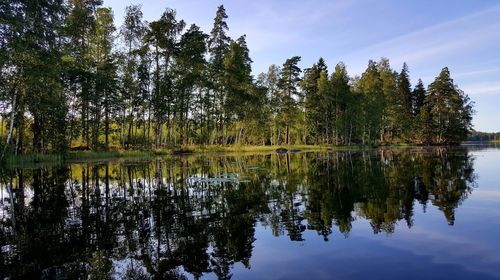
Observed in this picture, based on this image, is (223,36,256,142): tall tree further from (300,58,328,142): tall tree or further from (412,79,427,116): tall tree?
(412,79,427,116): tall tree

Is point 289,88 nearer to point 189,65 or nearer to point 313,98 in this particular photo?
point 313,98

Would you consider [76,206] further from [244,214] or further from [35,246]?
[244,214]

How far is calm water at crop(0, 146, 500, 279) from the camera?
6.51 m

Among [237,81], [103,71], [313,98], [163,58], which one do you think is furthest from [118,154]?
[313,98]

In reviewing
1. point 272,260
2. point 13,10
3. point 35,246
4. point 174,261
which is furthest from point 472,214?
point 13,10

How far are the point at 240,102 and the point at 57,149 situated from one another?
32620 mm

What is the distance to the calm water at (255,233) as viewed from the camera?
6508mm

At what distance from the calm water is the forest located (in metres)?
16.6

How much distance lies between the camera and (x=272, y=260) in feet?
23.3

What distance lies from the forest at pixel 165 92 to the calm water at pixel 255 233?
1657cm

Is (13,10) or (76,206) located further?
(13,10)

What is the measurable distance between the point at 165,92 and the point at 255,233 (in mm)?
45865

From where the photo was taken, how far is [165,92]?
52188 millimetres

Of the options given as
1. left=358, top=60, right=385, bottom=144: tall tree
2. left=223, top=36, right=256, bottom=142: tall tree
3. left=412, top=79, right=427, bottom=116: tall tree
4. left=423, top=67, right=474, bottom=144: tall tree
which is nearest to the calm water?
left=223, top=36, right=256, bottom=142: tall tree
